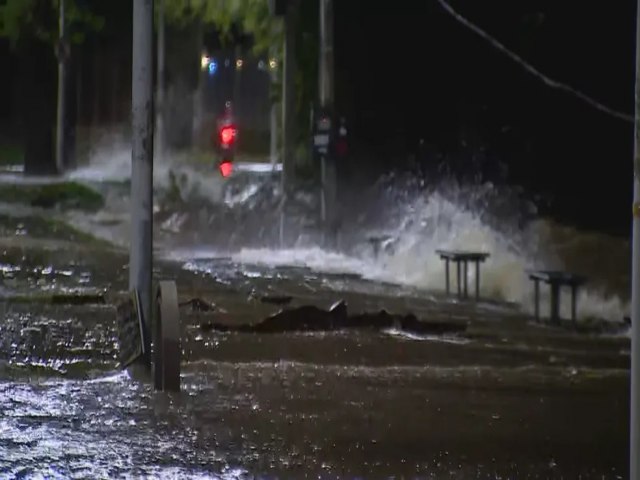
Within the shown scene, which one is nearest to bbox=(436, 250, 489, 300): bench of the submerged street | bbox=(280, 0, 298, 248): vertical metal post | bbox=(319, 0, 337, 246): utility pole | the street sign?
the submerged street

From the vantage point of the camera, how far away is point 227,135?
25094mm

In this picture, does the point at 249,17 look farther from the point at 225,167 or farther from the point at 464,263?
the point at 464,263

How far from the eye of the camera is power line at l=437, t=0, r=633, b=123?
761 inches

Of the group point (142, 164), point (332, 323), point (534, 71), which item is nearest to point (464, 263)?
point (332, 323)

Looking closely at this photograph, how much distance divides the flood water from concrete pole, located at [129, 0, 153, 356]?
0.79m

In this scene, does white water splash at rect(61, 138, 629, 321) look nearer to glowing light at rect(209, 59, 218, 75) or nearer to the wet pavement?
the wet pavement

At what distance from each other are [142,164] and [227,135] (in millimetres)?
14451

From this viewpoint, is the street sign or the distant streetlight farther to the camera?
the distant streetlight

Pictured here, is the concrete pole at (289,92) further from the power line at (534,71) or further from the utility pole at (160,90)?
the utility pole at (160,90)

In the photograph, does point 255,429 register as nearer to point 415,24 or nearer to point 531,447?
point 531,447

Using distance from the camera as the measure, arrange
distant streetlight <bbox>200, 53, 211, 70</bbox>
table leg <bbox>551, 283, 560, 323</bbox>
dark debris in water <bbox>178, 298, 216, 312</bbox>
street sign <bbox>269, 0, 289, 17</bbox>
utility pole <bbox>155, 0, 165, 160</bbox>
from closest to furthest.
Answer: table leg <bbox>551, 283, 560, 323</bbox>
dark debris in water <bbox>178, 298, 216, 312</bbox>
street sign <bbox>269, 0, 289, 17</bbox>
utility pole <bbox>155, 0, 165, 160</bbox>
distant streetlight <bbox>200, 53, 211, 70</bbox>

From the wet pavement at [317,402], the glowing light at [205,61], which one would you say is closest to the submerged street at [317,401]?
the wet pavement at [317,402]

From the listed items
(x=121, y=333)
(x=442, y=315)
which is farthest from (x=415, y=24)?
(x=121, y=333)

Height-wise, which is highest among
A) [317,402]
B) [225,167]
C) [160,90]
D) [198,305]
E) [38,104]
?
[160,90]
